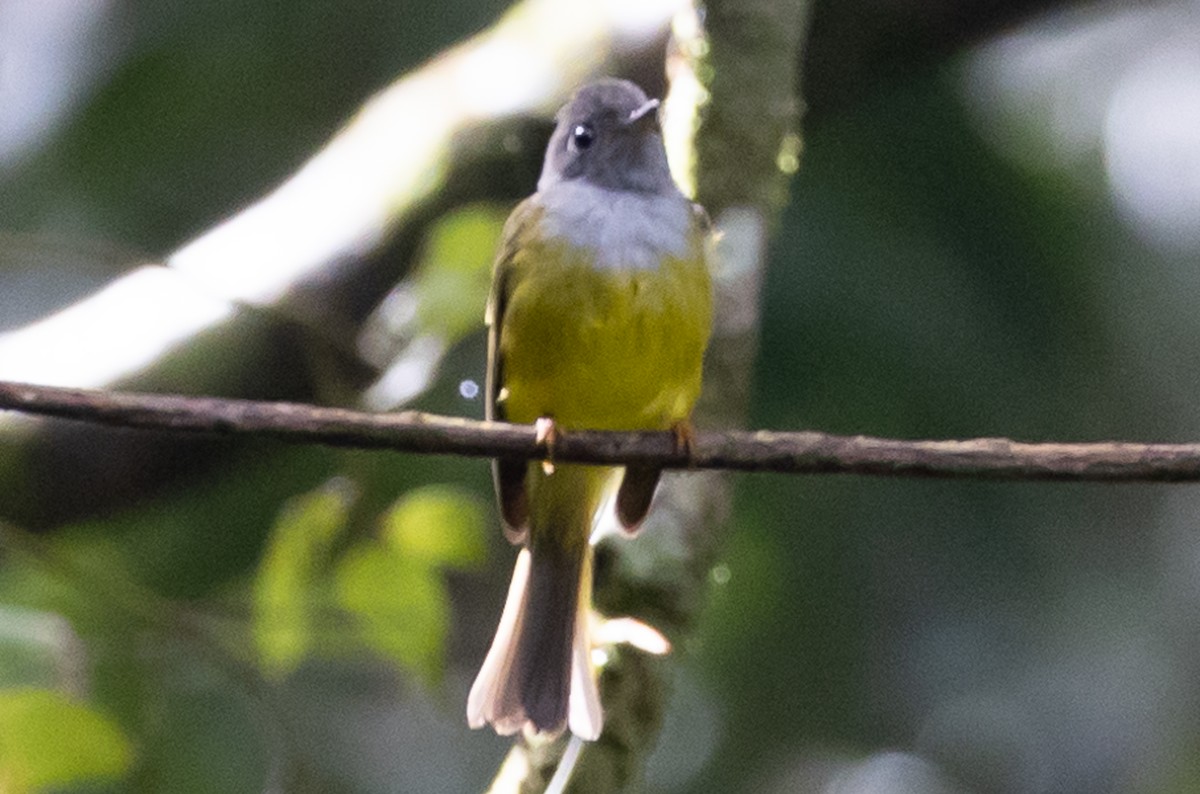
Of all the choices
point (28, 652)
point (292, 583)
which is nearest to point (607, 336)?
point (292, 583)

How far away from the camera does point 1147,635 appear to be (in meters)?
4.56

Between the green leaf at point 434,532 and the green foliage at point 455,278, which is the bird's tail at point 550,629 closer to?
the green leaf at point 434,532

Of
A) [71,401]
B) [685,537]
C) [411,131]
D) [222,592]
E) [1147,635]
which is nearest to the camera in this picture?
[71,401]

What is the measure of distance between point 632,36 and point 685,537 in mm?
1648

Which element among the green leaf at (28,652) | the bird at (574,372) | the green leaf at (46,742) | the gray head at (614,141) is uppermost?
the gray head at (614,141)

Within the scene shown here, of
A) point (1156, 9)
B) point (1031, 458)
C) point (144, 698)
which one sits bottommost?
point (144, 698)

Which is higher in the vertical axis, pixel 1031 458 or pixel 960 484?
pixel 960 484

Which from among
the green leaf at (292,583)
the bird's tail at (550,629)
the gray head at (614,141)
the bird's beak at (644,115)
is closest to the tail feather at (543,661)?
the bird's tail at (550,629)

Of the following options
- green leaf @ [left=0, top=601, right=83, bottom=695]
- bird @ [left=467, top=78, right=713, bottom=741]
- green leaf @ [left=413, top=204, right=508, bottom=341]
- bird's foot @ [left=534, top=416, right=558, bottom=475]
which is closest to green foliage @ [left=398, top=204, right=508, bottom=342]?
green leaf @ [left=413, top=204, right=508, bottom=341]

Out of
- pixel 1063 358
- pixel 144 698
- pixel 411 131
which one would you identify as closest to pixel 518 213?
pixel 411 131

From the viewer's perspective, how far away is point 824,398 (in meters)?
3.95

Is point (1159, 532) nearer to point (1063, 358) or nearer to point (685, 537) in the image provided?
point (1063, 358)

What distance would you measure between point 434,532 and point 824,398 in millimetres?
1729

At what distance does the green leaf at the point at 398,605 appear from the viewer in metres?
2.43
